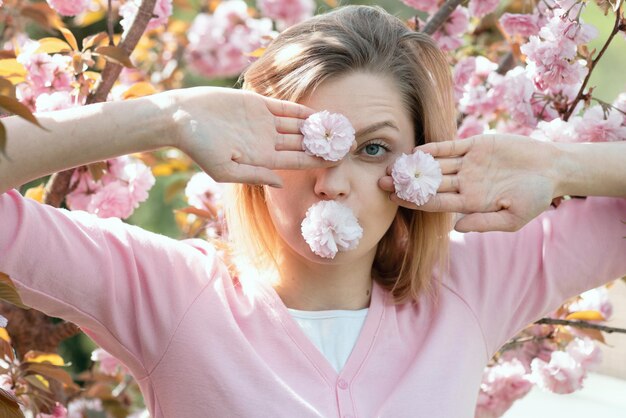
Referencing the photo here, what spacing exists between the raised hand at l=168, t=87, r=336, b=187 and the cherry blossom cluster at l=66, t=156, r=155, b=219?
0.68 meters

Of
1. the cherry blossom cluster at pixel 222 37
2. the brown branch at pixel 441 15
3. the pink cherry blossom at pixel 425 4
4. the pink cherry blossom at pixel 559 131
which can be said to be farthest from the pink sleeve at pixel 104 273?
the cherry blossom cluster at pixel 222 37

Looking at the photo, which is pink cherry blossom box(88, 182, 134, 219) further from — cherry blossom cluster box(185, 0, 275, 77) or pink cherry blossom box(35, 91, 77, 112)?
cherry blossom cluster box(185, 0, 275, 77)

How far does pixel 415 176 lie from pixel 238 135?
279mm

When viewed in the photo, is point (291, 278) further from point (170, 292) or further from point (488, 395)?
point (488, 395)

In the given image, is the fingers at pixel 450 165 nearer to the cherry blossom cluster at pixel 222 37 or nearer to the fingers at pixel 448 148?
the fingers at pixel 448 148

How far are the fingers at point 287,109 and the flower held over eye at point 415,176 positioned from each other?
0.16 meters

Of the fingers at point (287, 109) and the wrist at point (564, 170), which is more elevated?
the fingers at point (287, 109)

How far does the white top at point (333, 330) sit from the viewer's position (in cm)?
165

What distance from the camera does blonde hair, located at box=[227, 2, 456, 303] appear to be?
5.19 ft

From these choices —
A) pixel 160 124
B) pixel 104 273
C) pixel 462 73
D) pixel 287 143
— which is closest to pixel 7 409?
pixel 104 273

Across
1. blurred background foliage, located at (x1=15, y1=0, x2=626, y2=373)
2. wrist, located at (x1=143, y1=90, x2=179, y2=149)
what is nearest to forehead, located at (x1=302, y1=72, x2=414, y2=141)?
wrist, located at (x1=143, y1=90, x2=179, y2=149)

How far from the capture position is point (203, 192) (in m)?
2.35

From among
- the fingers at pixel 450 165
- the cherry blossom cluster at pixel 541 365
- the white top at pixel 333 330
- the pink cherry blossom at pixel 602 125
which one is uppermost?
the fingers at pixel 450 165

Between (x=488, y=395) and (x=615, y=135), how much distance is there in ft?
2.65
